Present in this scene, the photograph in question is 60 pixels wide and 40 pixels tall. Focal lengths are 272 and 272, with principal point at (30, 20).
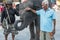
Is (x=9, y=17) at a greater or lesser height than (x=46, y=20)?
lesser

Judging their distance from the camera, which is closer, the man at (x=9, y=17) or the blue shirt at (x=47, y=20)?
the blue shirt at (x=47, y=20)

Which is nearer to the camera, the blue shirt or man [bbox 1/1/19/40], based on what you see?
the blue shirt

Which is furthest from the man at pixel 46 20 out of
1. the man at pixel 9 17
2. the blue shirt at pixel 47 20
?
the man at pixel 9 17

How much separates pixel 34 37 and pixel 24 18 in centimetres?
164

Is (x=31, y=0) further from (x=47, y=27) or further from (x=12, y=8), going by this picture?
(x=47, y=27)

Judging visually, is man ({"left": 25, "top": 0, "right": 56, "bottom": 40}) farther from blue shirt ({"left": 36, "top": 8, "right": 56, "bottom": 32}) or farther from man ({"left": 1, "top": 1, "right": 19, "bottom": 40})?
man ({"left": 1, "top": 1, "right": 19, "bottom": 40})

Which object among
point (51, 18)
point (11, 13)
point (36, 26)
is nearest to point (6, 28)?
point (11, 13)

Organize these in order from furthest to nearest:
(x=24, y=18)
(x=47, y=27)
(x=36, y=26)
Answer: (x=36, y=26), (x=24, y=18), (x=47, y=27)

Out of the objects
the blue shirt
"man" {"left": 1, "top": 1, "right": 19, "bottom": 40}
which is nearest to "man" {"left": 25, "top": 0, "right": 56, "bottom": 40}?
the blue shirt

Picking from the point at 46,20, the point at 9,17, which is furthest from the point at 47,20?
the point at 9,17

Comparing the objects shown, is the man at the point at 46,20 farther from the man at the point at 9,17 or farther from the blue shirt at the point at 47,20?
the man at the point at 9,17

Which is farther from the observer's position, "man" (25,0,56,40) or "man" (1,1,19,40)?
"man" (1,1,19,40)

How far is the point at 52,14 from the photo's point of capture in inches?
279

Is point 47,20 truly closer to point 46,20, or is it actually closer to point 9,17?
point 46,20
